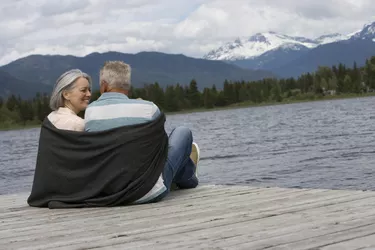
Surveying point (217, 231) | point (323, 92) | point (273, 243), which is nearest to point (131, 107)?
point (217, 231)

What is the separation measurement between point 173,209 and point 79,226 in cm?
122

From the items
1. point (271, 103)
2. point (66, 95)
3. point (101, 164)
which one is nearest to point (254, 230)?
point (101, 164)

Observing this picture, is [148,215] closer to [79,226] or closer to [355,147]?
[79,226]

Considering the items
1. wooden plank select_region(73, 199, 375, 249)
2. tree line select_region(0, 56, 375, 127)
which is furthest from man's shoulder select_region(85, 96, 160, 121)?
tree line select_region(0, 56, 375, 127)

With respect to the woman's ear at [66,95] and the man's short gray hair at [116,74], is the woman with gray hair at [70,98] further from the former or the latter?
the man's short gray hair at [116,74]

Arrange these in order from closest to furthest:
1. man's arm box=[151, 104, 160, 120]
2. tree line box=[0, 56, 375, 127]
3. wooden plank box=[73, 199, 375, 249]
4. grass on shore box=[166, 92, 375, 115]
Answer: wooden plank box=[73, 199, 375, 249] → man's arm box=[151, 104, 160, 120] → tree line box=[0, 56, 375, 127] → grass on shore box=[166, 92, 375, 115]

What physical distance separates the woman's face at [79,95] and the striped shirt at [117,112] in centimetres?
11

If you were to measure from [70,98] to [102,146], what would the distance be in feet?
2.32

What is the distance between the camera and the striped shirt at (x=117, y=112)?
7.07 m

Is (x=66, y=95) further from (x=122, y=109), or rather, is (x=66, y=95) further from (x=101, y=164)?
(x=101, y=164)

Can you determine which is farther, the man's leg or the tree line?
the tree line

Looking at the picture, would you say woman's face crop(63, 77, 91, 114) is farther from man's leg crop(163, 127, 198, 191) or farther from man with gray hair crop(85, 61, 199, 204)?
man's leg crop(163, 127, 198, 191)

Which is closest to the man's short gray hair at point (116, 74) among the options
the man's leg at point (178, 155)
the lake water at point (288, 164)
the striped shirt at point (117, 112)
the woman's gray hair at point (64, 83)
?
the striped shirt at point (117, 112)

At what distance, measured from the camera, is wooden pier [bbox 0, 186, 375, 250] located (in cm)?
475
